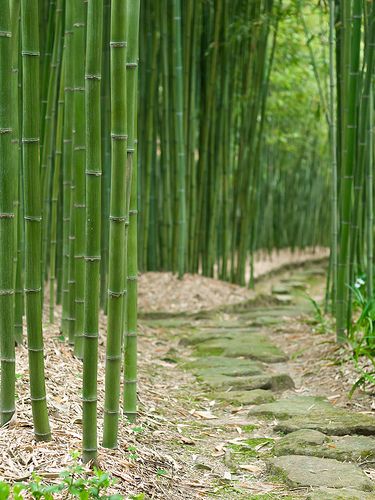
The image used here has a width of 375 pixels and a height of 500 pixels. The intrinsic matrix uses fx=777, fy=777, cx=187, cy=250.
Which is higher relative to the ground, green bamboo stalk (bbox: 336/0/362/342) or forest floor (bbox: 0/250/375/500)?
green bamboo stalk (bbox: 336/0/362/342)

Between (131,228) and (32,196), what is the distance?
408mm

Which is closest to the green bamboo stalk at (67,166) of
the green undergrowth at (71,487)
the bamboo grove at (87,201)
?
the bamboo grove at (87,201)

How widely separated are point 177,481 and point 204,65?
12.0ft

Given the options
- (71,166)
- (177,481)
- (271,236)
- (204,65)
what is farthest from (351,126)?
(271,236)

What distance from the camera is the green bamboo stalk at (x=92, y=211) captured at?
5.35 ft

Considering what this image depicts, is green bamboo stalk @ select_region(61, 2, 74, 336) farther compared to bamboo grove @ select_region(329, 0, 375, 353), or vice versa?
bamboo grove @ select_region(329, 0, 375, 353)

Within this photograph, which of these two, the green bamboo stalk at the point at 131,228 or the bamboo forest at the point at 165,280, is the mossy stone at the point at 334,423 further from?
the green bamboo stalk at the point at 131,228

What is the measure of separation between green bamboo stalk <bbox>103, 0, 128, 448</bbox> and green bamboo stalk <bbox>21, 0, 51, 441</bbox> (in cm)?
15

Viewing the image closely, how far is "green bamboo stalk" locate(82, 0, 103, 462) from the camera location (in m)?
1.63

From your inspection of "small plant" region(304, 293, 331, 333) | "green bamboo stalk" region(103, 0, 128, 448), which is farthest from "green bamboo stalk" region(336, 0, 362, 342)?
"green bamboo stalk" region(103, 0, 128, 448)

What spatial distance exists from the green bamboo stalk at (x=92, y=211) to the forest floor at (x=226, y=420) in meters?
0.10

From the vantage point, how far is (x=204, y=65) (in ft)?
16.6

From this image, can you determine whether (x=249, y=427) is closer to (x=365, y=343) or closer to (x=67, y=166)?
(x=365, y=343)

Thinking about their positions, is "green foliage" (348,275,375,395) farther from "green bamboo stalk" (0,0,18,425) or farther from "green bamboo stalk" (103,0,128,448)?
"green bamboo stalk" (0,0,18,425)
